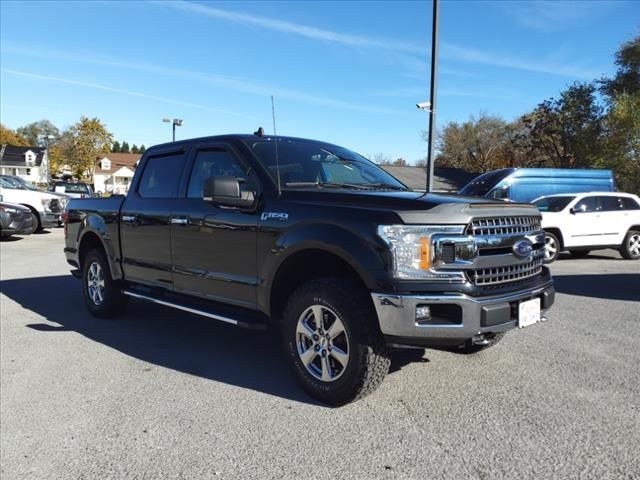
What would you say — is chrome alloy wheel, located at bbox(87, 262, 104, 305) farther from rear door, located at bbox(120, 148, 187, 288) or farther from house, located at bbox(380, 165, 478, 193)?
house, located at bbox(380, 165, 478, 193)

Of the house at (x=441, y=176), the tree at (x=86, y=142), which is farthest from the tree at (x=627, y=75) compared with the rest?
the tree at (x=86, y=142)

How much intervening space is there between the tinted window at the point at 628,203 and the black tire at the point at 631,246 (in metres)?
0.58

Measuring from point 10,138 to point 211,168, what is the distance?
389ft

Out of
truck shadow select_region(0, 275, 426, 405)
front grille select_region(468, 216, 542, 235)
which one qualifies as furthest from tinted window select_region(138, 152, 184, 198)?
front grille select_region(468, 216, 542, 235)

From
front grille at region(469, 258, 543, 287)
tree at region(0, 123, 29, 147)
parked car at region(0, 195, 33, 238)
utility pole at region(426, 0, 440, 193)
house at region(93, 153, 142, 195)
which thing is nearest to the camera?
front grille at region(469, 258, 543, 287)

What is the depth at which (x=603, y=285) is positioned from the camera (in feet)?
28.0

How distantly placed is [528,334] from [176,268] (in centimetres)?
360

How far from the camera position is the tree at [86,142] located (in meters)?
70.8

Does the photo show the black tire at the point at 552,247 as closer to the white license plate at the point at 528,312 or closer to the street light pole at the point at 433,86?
the street light pole at the point at 433,86

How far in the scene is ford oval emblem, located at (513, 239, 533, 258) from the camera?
3.66 meters

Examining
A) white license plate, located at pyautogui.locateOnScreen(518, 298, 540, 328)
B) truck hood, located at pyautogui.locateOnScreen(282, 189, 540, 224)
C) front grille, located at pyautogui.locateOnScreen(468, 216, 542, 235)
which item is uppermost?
truck hood, located at pyautogui.locateOnScreen(282, 189, 540, 224)

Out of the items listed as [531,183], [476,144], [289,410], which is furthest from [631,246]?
[476,144]

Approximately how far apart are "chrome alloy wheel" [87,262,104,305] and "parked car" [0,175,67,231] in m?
11.3

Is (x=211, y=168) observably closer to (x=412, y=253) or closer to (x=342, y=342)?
(x=342, y=342)
